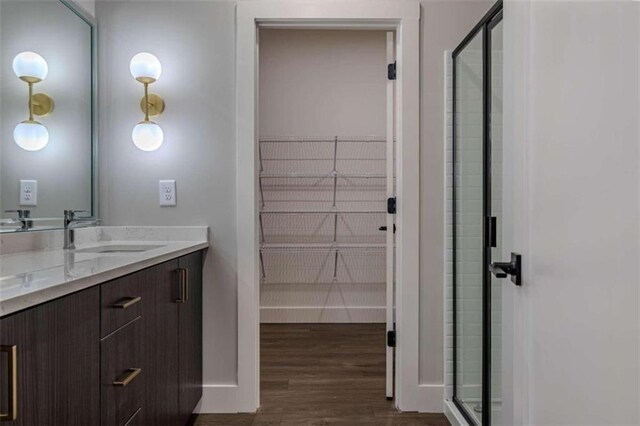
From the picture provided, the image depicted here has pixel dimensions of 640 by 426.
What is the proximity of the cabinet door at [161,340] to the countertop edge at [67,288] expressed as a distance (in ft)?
0.21

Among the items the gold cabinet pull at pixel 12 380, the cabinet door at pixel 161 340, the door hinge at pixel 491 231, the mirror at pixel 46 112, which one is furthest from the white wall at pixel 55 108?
the door hinge at pixel 491 231

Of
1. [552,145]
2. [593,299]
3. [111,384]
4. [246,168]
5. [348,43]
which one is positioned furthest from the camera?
[348,43]

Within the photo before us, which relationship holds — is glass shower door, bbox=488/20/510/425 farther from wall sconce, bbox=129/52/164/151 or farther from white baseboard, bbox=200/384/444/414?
wall sconce, bbox=129/52/164/151

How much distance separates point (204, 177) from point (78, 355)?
1.20 m

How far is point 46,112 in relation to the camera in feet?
5.51

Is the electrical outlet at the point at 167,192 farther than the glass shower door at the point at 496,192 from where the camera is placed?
Yes

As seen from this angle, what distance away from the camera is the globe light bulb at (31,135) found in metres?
1.53

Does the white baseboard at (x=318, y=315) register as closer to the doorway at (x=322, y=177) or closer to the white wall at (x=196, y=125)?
the doorway at (x=322, y=177)

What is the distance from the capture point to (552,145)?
866 millimetres

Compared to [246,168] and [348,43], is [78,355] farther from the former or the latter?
[348,43]

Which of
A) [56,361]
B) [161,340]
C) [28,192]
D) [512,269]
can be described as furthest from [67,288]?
[512,269]

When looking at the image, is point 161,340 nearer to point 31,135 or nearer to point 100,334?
point 100,334

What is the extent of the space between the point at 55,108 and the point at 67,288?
1.20m

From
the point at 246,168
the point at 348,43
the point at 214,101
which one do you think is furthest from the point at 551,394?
the point at 348,43
